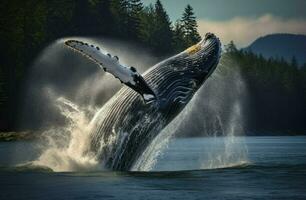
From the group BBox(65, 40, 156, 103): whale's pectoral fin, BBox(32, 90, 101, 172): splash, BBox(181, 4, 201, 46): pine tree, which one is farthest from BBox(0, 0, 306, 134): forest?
BBox(65, 40, 156, 103): whale's pectoral fin

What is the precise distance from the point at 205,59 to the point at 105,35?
6747 centimetres

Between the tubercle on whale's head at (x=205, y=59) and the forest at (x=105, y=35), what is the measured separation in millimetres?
46945

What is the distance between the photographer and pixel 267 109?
14562cm

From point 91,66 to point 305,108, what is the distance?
97.7 meters

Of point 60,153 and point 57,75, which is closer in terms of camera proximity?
point 60,153

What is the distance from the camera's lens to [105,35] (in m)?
81.0

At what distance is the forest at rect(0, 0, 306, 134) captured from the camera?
2586 inches

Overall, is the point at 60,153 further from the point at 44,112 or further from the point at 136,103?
the point at 44,112

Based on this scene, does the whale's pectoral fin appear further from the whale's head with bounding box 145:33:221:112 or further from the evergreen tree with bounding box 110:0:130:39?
the evergreen tree with bounding box 110:0:130:39

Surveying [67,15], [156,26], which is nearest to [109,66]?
[67,15]

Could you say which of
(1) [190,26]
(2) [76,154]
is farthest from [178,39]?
(2) [76,154]

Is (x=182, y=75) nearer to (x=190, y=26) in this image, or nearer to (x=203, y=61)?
(x=203, y=61)

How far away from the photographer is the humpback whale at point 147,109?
1383 cm

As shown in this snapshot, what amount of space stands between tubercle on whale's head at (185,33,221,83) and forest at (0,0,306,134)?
46.9m
